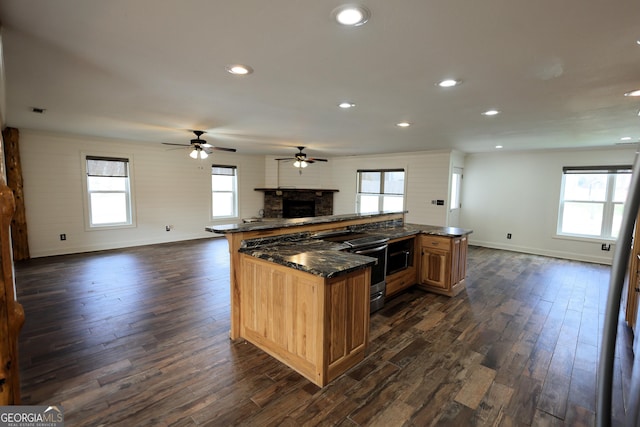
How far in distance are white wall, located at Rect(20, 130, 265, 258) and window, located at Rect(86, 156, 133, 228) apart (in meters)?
0.15

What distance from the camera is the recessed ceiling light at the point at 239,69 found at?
7.63 ft

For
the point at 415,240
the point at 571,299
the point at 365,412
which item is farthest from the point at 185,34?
the point at 571,299

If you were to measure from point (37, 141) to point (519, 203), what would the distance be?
987cm

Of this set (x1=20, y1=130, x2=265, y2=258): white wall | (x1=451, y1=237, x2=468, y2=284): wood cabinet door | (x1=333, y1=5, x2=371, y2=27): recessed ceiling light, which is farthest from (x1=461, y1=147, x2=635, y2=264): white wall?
(x1=333, y1=5, x2=371, y2=27): recessed ceiling light

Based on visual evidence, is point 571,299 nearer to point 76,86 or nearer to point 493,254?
point 493,254

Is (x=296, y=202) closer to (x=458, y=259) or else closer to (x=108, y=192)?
(x=108, y=192)

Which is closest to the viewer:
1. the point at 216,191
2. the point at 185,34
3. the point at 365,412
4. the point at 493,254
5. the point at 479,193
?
the point at 185,34

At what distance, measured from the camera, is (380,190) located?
8273 mm

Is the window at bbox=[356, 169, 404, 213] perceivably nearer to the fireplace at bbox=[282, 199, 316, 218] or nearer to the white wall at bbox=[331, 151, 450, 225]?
the white wall at bbox=[331, 151, 450, 225]

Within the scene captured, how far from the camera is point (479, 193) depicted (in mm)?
7637

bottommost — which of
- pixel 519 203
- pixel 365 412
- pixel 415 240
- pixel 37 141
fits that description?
pixel 365 412

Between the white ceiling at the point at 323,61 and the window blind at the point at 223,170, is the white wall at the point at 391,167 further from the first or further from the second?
the white ceiling at the point at 323,61

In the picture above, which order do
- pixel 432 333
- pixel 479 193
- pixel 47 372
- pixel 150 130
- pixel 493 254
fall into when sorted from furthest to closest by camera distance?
pixel 479 193 < pixel 493 254 < pixel 150 130 < pixel 432 333 < pixel 47 372

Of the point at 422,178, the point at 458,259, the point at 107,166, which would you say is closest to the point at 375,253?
the point at 458,259
